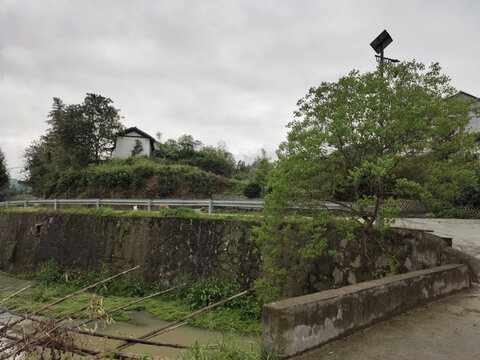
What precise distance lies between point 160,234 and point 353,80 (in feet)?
25.0

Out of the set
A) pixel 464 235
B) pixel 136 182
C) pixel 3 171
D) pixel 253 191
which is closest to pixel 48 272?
pixel 136 182

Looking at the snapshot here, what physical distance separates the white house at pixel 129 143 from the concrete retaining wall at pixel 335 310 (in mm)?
29491

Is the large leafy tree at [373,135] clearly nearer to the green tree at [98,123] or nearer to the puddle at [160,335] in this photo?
the puddle at [160,335]

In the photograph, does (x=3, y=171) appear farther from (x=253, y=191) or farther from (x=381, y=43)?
(x=381, y=43)

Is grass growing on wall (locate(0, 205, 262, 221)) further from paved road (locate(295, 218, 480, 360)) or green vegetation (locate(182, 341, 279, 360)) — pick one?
green vegetation (locate(182, 341, 279, 360))

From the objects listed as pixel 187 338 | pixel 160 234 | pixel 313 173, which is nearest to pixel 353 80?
pixel 313 173

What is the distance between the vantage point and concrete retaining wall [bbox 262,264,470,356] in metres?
2.64

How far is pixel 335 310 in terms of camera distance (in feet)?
9.95

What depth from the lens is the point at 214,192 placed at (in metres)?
22.9

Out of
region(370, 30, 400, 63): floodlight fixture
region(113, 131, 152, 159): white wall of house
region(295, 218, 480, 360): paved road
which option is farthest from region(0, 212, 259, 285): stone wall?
region(113, 131, 152, 159): white wall of house

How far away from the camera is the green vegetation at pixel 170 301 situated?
22.6 ft

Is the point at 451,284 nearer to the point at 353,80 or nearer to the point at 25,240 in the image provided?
the point at 353,80

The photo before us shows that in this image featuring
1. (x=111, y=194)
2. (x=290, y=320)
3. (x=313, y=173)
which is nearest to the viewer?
(x=290, y=320)

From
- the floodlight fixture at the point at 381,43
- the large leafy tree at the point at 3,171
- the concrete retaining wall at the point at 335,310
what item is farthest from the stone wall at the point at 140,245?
the large leafy tree at the point at 3,171
